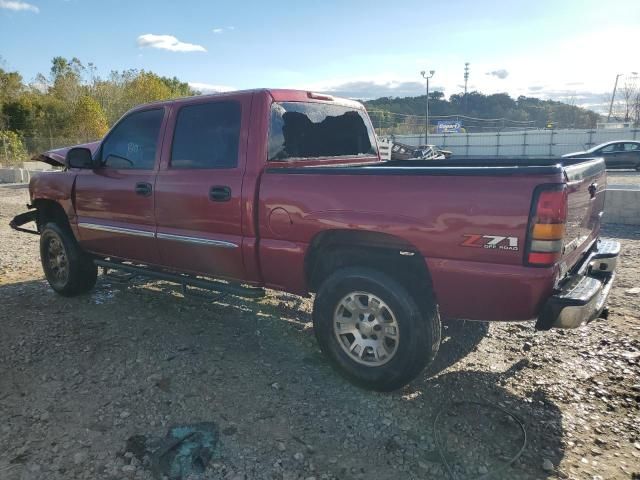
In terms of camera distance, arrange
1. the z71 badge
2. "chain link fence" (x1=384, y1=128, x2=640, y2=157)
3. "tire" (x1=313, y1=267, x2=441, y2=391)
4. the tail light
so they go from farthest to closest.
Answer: "chain link fence" (x1=384, y1=128, x2=640, y2=157) → "tire" (x1=313, y1=267, x2=441, y2=391) → the z71 badge → the tail light

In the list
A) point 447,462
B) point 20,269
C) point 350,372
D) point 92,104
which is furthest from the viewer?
point 92,104

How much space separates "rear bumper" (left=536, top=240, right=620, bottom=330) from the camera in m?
2.71

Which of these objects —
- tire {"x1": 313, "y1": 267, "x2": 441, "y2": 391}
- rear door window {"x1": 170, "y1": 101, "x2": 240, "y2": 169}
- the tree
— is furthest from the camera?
the tree

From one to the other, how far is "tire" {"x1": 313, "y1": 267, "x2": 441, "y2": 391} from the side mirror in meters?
2.81

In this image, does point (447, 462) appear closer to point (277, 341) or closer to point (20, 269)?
point (277, 341)

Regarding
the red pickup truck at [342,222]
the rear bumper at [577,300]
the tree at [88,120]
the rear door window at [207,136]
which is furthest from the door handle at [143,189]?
the tree at [88,120]

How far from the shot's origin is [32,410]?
3141 mm

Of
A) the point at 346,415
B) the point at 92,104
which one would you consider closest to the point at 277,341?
the point at 346,415

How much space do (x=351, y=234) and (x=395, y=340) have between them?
29.8 inches

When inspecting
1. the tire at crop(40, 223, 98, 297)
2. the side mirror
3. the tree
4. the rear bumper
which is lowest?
the tire at crop(40, 223, 98, 297)

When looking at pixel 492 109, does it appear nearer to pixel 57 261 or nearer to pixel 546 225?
pixel 57 261

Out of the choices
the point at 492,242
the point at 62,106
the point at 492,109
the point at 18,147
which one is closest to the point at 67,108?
the point at 62,106

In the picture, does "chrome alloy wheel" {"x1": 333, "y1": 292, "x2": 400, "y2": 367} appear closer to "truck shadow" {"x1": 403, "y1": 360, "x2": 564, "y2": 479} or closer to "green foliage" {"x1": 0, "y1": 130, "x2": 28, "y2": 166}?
"truck shadow" {"x1": 403, "y1": 360, "x2": 564, "y2": 479}

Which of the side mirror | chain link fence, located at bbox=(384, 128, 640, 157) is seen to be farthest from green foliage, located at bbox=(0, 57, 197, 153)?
the side mirror
